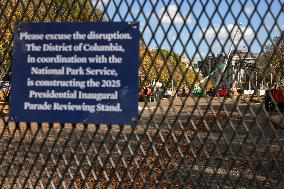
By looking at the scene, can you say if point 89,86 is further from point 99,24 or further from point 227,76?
point 227,76

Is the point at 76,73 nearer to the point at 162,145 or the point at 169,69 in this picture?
the point at 169,69

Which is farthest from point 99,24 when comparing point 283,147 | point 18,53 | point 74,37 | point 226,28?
point 283,147

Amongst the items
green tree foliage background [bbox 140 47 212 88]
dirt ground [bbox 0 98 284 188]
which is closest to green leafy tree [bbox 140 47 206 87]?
green tree foliage background [bbox 140 47 212 88]

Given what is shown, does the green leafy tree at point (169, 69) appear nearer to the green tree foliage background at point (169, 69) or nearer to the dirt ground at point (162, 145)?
the green tree foliage background at point (169, 69)

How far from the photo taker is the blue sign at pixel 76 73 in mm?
3545

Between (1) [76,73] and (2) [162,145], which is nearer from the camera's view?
(1) [76,73]

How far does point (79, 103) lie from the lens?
11.8 ft

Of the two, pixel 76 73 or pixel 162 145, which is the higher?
pixel 76 73

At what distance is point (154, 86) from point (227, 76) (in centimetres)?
64

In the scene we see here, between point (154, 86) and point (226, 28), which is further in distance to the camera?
point (154, 86)

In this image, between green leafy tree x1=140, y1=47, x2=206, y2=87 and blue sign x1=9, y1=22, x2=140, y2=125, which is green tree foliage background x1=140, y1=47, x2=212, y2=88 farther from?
blue sign x1=9, y1=22, x2=140, y2=125

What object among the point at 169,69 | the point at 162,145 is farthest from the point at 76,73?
the point at 162,145

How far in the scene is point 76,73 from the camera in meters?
3.60

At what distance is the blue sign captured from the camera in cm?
354
